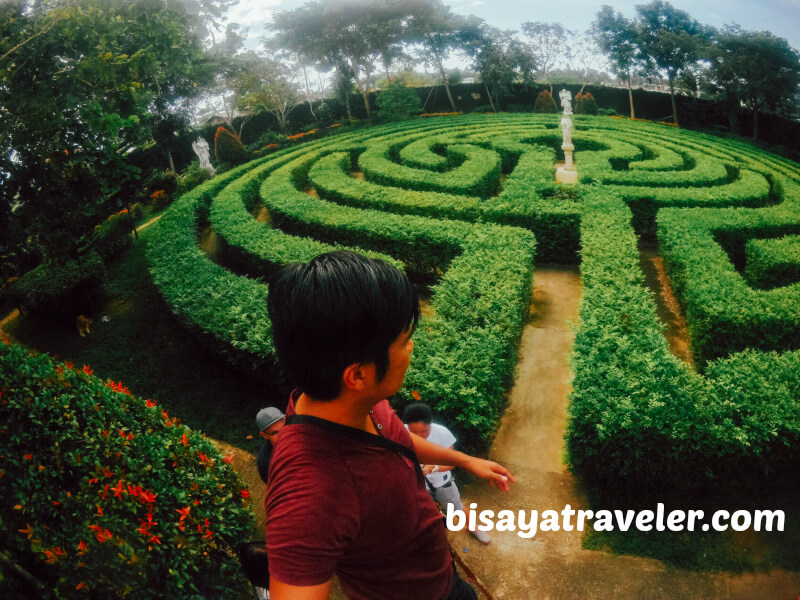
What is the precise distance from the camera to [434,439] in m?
4.38

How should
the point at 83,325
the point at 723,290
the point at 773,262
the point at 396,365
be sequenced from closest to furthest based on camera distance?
1. the point at 396,365
2. the point at 723,290
3. the point at 773,262
4. the point at 83,325

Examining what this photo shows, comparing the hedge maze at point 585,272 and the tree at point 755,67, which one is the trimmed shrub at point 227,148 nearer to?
the hedge maze at point 585,272

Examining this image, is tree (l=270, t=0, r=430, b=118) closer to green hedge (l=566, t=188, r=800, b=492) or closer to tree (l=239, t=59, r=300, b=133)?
tree (l=239, t=59, r=300, b=133)

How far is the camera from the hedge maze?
4.83m

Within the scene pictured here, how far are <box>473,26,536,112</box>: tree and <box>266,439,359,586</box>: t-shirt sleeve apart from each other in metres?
31.6

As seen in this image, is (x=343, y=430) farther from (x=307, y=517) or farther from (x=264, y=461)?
(x=264, y=461)

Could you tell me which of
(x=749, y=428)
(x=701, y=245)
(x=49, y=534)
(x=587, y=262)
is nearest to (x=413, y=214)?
(x=587, y=262)

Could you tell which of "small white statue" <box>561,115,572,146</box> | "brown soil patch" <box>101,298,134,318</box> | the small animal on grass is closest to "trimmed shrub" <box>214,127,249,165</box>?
"brown soil patch" <box>101,298,134,318</box>

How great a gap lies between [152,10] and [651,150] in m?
15.6

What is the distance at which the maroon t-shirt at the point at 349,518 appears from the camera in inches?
52.1

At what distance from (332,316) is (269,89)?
3069cm

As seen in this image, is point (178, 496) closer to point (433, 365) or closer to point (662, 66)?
point (433, 365)

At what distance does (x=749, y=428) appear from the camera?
4582 mm

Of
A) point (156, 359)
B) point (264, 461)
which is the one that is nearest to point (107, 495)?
point (264, 461)
